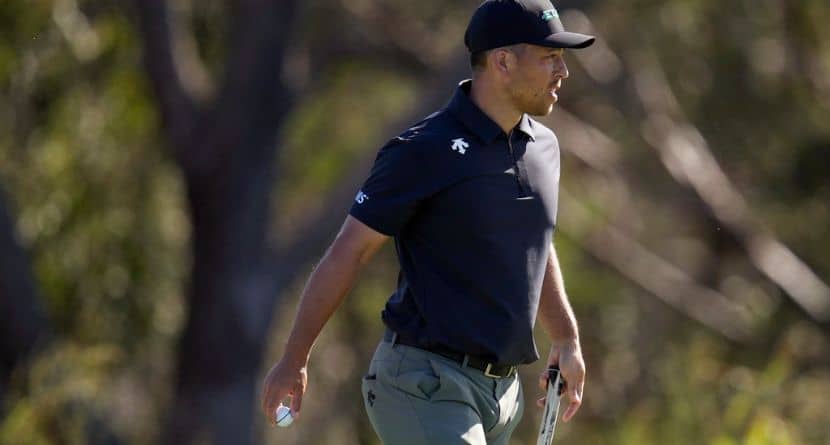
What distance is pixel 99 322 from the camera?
1274 cm

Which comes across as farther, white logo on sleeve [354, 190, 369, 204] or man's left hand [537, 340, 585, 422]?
man's left hand [537, 340, 585, 422]

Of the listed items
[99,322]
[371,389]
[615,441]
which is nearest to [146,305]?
[99,322]

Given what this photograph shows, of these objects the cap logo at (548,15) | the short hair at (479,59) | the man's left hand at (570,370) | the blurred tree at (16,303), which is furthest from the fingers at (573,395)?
the blurred tree at (16,303)

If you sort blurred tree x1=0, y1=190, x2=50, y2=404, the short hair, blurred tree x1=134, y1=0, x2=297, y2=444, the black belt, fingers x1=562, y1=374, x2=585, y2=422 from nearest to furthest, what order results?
the black belt < the short hair < fingers x1=562, y1=374, x2=585, y2=422 < blurred tree x1=0, y1=190, x2=50, y2=404 < blurred tree x1=134, y1=0, x2=297, y2=444

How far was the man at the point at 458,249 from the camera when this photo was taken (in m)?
4.41

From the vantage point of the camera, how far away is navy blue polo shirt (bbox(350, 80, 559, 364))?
4.40 m

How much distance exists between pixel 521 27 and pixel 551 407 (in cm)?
113

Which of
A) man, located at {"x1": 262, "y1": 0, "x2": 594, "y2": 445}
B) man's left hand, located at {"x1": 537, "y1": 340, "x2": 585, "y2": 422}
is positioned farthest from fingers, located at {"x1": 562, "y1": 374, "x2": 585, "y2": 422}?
man, located at {"x1": 262, "y1": 0, "x2": 594, "y2": 445}

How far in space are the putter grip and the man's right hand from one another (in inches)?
29.1

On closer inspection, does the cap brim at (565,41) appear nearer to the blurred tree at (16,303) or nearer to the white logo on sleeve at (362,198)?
the white logo on sleeve at (362,198)

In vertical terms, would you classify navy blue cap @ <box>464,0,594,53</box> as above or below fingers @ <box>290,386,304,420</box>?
above

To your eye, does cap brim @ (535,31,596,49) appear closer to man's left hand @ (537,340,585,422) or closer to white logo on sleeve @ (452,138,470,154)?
white logo on sleeve @ (452,138,470,154)

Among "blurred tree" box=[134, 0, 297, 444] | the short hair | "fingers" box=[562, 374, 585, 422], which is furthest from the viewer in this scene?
"blurred tree" box=[134, 0, 297, 444]

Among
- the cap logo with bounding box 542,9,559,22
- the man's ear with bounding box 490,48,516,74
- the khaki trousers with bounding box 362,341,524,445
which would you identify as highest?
Result: the cap logo with bounding box 542,9,559,22
